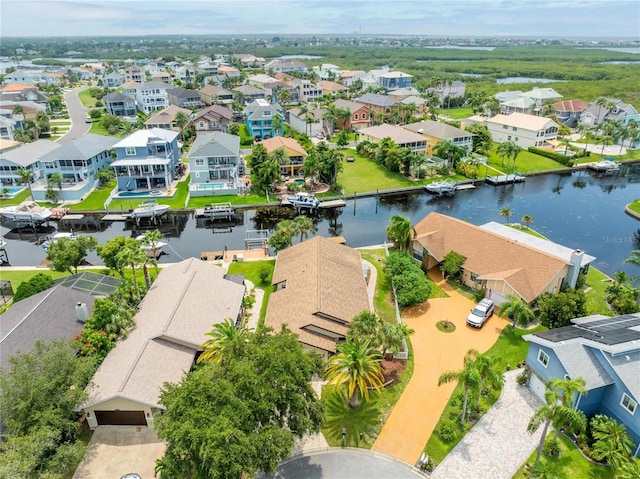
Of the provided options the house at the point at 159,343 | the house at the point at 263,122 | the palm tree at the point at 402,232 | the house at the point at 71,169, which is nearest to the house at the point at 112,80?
the house at the point at 263,122

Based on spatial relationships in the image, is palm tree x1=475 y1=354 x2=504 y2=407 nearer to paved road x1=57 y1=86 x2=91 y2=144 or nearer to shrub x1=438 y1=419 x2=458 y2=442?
shrub x1=438 y1=419 x2=458 y2=442

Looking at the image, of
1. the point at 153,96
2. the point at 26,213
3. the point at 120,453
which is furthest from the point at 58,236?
the point at 153,96

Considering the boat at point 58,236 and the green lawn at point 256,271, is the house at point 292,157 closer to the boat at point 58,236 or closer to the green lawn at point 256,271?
the green lawn at point 256,271

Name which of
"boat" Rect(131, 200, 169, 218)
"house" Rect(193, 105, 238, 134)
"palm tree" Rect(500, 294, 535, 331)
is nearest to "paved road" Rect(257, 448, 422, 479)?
"palm tree" Rect(500, 294, 535, 331)

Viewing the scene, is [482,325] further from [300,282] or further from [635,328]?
[300,282]

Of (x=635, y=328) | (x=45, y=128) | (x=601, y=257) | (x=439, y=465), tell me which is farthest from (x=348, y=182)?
(x=45, y=128)

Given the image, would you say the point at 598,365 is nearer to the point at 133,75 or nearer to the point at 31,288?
the point at 31,288
